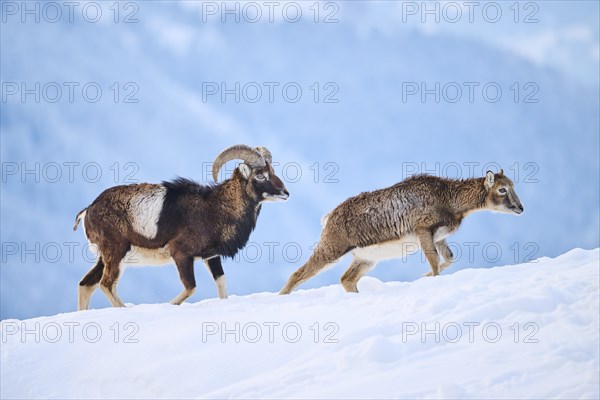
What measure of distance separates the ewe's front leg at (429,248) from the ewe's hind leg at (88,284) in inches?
255

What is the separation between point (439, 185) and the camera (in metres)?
17.0

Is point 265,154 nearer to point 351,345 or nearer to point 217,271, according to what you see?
point 217,271

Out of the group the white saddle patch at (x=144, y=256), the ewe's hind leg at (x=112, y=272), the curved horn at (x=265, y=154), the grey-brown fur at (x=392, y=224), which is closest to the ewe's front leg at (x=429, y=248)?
the grey-brown fur at (x=392, y=224)

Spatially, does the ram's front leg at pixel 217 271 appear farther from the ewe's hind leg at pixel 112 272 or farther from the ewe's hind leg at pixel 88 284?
the ewe's hind leg at pixel 88 284

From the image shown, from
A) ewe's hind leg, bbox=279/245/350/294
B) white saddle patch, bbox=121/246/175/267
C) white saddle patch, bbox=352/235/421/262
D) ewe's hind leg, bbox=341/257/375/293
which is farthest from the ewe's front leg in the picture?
white saddle patch, bbox=121/246/175/267

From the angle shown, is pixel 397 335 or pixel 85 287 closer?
pixel 397 335

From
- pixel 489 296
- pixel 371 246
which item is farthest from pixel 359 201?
pixel 489 296

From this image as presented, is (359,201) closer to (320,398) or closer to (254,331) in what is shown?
(254,331)

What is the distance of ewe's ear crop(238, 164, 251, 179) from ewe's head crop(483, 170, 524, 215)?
494 cm

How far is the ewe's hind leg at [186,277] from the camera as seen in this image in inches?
632

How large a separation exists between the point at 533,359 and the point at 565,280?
105 inches

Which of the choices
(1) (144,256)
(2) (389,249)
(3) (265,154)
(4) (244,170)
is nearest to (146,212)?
(1) (144,256)

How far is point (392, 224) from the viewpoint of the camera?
53.9 ft

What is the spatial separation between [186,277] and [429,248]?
4.76 m
